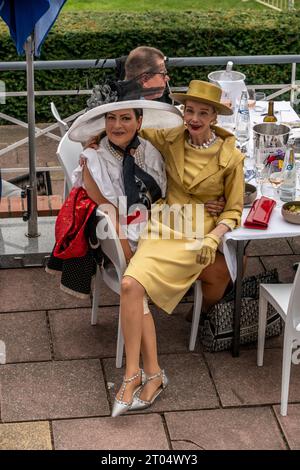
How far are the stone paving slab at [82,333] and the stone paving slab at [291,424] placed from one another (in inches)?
39.2

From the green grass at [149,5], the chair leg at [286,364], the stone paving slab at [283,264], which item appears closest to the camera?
the chair leg at [286,364]

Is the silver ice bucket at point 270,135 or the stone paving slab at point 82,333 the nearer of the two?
the stone paving slab at point 82,333

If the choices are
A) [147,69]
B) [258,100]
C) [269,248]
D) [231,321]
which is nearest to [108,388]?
[231,321]

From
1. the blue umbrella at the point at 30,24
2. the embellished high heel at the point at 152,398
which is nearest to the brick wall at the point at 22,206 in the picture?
the blue umbrella at the point at 30,24

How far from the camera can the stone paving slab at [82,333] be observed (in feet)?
16.4

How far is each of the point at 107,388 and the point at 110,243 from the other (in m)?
0.73

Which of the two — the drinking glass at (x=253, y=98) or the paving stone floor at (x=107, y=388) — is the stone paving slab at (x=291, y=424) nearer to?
the paving stone floor at (x=107, y=388)

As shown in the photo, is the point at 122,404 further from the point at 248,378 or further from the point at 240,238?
the point at 240,238

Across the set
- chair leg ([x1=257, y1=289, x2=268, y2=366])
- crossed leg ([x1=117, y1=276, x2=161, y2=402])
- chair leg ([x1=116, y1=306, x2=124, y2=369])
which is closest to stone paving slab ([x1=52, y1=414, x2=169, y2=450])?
crossed leg ([x1=117, y1=276, x2=161, y2=402])

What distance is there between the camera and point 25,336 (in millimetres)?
5133

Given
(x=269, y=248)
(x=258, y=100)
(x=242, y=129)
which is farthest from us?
(x=258, y=100)

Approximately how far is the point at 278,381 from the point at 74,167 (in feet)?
5.24

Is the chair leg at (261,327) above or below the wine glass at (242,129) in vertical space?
below

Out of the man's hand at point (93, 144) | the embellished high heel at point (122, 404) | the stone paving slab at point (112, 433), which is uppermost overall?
the man's hand at point (93, 144)
